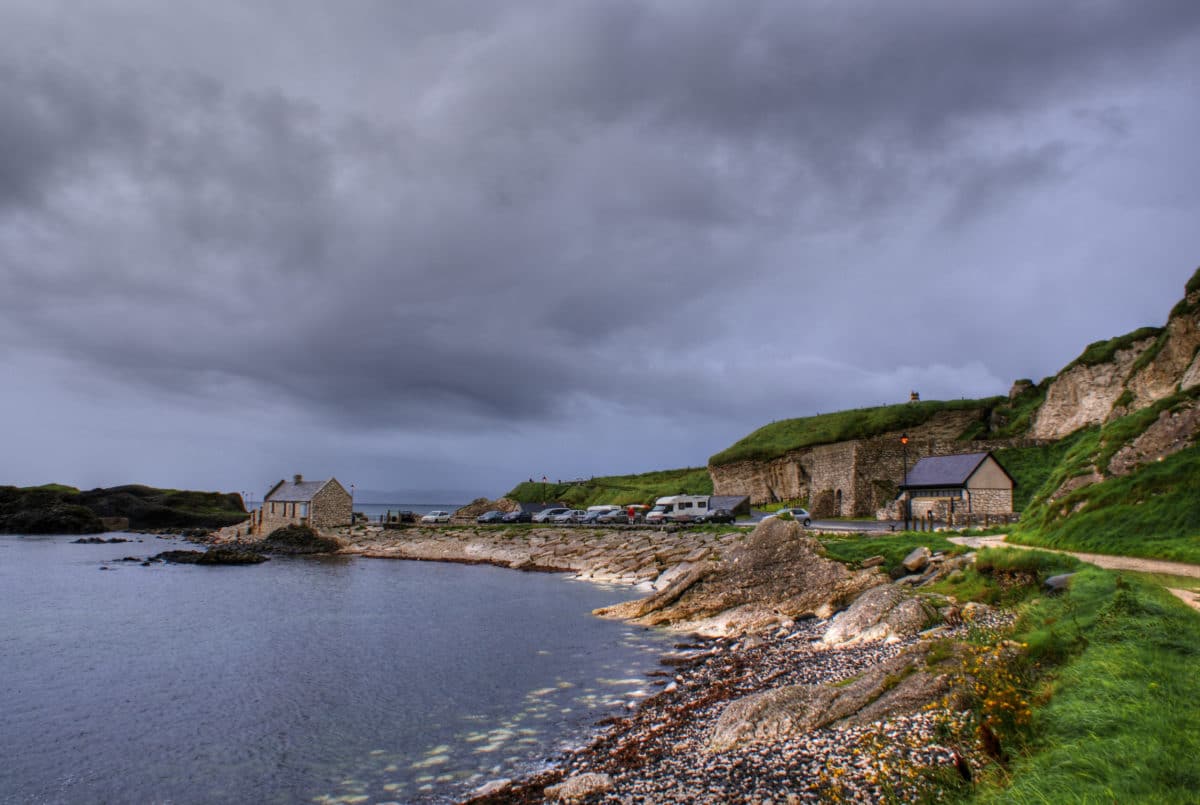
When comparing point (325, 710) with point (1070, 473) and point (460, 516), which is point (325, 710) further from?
point (460, 516)

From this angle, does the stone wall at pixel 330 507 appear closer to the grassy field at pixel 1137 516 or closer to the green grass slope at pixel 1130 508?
the green grass slope at pixel 1130 508

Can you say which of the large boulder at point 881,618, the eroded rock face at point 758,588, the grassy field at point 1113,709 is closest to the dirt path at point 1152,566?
the grassy field at point 1113,709

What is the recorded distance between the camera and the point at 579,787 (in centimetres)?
1224

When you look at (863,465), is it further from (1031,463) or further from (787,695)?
(787,695)

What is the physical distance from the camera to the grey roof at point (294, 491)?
9700cm

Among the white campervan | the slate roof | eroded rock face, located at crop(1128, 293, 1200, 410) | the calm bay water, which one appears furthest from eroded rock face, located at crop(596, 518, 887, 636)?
the white campervan

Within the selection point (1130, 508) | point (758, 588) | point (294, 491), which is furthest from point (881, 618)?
point (294, 491)

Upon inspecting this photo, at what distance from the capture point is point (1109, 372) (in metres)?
65.6

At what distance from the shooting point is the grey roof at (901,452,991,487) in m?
55.3

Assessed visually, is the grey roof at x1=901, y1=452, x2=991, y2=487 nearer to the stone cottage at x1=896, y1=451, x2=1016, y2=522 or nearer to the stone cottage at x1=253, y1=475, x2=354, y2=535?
the stone cottage at x1=896, y1=451, x2=1016, y2=522

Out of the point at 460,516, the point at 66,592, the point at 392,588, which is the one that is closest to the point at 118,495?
the point at 460,516

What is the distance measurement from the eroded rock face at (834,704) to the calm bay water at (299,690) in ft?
15.3

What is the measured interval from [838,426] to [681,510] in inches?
1193

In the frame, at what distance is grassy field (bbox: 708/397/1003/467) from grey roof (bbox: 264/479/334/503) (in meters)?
60.0
